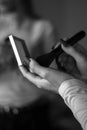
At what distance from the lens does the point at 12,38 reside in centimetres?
59

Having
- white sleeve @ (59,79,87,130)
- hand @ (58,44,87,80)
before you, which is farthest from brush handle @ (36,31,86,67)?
white sleeve @ (59,79,87,130)

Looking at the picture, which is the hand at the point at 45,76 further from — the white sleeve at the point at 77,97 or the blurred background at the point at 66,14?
the blurred background at the point at 66,14

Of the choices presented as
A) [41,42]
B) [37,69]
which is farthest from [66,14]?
[37,69]

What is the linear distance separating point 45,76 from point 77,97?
9 centimetres

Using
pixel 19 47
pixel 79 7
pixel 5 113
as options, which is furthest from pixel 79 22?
pixel 5 113

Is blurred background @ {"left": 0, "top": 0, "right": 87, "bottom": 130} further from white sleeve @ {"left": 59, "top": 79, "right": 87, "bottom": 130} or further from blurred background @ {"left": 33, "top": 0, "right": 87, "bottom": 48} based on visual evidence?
white sleeve @ {"left": 59, "top": 79, "right": 87, "bottom": 130}

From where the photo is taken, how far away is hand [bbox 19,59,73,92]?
1.50 feet

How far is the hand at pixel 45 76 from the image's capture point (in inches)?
18.0

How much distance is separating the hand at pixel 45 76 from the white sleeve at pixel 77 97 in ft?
0.05

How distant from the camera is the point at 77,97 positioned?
1.36 ft

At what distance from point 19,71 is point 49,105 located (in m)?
0.11

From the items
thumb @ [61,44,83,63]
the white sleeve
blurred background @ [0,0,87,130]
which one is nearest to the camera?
the white sleeve

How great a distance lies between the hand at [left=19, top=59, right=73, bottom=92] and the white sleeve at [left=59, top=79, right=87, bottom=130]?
16mm

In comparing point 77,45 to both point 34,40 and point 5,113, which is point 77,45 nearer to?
point 34,40
